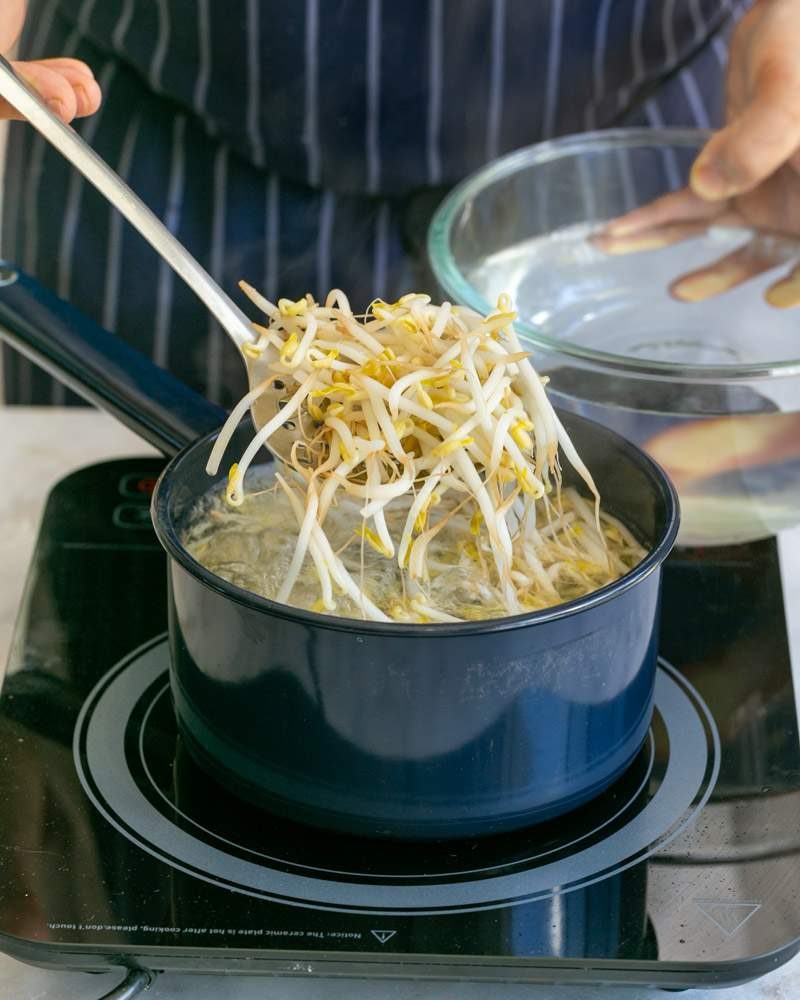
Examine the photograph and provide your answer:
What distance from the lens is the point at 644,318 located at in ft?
3.75

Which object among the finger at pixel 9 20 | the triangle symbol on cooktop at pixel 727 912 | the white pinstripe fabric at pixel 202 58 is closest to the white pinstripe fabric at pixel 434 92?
the white pinstripe fabric at pixel 202 58

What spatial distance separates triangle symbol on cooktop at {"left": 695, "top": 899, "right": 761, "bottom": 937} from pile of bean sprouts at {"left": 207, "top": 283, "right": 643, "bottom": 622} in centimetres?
18

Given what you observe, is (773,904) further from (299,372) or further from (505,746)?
(299,372)

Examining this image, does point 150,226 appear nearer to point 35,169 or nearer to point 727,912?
point 727,912

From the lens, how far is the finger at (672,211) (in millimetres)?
1166

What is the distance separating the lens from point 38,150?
1432mm

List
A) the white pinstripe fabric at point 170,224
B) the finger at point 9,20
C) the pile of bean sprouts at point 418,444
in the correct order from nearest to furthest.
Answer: the pile of bean sprouts at point 418,444 < the finger at point 9,20 < the white pinstripe fabric at point 170,224

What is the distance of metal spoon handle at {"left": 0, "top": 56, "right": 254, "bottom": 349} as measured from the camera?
746mm

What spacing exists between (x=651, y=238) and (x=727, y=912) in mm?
686

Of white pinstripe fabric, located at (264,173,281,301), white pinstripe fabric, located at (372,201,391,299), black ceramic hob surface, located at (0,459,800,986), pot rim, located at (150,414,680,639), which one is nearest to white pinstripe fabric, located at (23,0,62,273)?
white pinstripe fabric, located at (264,173,281,301)

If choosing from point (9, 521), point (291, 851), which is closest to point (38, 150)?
point (9, 521)

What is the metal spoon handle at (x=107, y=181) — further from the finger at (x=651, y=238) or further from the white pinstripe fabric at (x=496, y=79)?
the white pinstripe fabric at (x=496, y=79)

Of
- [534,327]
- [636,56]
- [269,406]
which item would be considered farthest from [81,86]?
[636,56]

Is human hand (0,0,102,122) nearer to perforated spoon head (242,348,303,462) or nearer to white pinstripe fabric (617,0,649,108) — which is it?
perforated spoon head (242,348,303,462)
